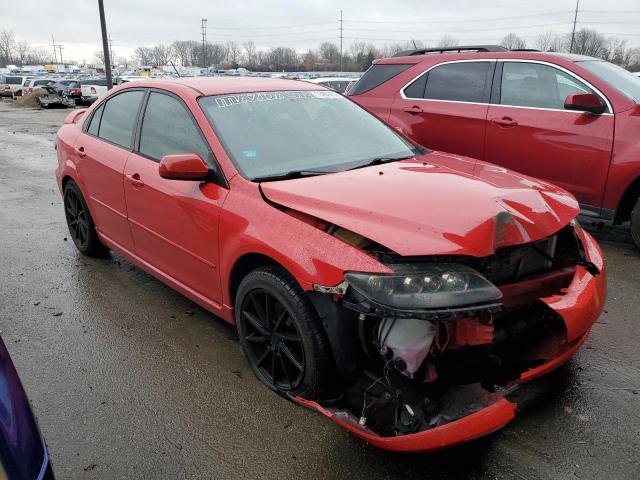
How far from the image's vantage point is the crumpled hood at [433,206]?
92.7 inches

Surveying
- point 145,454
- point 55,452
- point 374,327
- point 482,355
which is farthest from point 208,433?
point 482,355

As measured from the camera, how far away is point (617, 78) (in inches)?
211

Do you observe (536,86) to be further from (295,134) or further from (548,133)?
(295,134)

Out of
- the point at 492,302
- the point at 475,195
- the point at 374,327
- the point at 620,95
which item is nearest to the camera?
the point at 492,302

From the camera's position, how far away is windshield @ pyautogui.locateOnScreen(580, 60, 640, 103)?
5.11 metres

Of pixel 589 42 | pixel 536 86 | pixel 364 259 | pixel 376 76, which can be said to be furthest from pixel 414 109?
pixel 589 42

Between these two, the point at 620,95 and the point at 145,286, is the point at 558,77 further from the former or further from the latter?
the point at 145,286

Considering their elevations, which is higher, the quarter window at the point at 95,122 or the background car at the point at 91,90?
the quarter window at the point at 95,122

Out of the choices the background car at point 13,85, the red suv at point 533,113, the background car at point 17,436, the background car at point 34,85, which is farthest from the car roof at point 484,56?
the background car at point 13,85

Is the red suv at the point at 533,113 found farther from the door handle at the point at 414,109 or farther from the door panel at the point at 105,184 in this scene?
the door panel at the point at 105,184

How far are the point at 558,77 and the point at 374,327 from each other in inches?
160

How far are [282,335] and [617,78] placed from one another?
4.52 meters

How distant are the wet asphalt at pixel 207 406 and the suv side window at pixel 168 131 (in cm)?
122

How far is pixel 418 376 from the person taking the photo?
7.80ft
